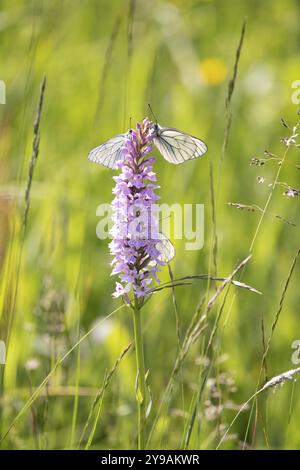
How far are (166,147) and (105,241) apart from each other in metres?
1.78

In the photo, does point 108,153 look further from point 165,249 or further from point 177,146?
point 165,249

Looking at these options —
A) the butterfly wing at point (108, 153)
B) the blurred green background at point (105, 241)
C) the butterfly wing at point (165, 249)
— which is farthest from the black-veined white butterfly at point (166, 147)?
the butterfly wing at point (165, 249)

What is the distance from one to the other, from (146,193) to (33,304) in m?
1.59

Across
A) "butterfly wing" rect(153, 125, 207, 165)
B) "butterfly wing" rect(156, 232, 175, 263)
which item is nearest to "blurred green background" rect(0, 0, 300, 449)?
"butterfly wing" rect(153, 125, 207, 165)

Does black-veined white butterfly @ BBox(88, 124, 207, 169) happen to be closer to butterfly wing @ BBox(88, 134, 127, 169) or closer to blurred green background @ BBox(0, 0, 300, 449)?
butterfly wing @ BBox(88, 134, 127, 169)

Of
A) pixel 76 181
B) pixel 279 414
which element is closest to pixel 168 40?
pixel 76 181

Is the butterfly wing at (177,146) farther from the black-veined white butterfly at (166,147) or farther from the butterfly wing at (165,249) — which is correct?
the butterfly wing at (165,249)

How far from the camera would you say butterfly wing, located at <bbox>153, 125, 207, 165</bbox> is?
63.0 inches

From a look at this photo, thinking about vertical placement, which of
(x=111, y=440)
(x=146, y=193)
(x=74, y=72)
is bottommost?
(x=111, y=440)

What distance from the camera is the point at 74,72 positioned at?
15.0ft
